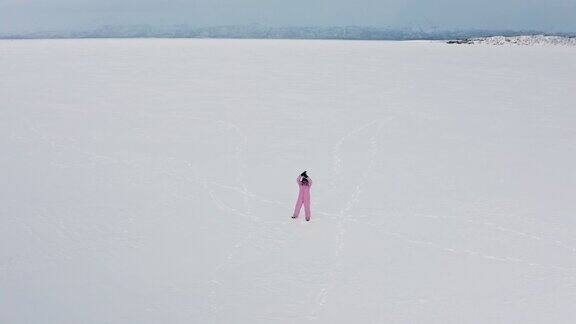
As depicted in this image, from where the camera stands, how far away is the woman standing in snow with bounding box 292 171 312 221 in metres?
6.80

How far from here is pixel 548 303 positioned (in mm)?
5133

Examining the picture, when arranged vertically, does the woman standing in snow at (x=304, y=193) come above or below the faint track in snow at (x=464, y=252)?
above

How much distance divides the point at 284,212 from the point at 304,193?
0.63 m

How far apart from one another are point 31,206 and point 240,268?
11.2ft

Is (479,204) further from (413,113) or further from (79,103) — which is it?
(79,103)

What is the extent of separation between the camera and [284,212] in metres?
7.36

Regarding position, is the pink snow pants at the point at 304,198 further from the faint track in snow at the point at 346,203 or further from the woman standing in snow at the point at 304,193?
the faint track in snow at the point at 346,203

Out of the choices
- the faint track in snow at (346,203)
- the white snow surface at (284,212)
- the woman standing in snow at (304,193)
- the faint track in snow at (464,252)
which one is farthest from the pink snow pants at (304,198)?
the faint track in snow at (464,252)

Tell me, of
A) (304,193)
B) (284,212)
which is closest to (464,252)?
(304,193)

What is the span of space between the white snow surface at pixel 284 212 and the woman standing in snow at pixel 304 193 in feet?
0.45

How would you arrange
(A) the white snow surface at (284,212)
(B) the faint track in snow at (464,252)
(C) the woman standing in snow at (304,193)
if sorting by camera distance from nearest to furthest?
(A) the white snow surface at (284,212) < (B) the faint track in snow at (464,252) < (C) the woman standing in snow at (304,193)

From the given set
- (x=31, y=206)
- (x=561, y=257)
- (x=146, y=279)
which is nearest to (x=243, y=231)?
(x=146, y=279)

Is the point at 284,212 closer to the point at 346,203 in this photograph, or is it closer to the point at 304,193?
the point at 304,193

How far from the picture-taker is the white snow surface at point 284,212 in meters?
5.14
